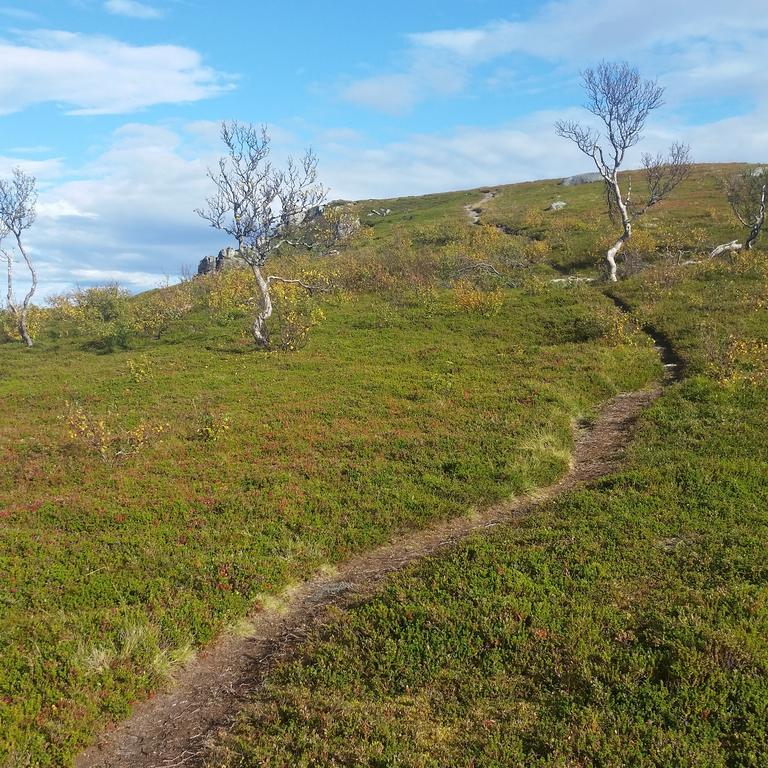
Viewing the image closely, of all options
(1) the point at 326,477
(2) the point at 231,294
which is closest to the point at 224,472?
(1) the point at 326,477

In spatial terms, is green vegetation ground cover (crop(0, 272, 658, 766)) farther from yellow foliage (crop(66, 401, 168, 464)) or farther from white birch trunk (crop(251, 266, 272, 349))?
white birch trunk (crop(251, 266, 272, 349))

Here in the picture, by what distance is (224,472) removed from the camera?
14.1m

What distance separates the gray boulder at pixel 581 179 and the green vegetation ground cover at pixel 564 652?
96066mm

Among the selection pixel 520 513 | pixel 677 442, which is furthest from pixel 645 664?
pixel 677 442

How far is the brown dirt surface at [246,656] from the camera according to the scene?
6707 millimetres

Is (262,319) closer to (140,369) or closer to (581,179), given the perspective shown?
(140,369)

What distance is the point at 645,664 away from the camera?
6.89 metres

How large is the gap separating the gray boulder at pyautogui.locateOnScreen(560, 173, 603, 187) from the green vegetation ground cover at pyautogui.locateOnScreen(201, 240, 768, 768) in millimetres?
96066

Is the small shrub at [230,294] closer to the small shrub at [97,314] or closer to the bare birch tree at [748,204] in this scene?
the small shrub at [97,314]

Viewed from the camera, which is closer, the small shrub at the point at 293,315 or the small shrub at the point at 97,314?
the small shrub at the point at 293,315

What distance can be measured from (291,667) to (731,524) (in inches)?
344

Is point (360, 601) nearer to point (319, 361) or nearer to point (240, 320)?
point (319, 361)

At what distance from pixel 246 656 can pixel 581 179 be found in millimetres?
105502

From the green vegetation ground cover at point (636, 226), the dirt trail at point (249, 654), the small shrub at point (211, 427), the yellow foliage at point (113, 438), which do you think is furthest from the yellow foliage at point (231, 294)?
the green vegetation ground cover at point (636, 226)
